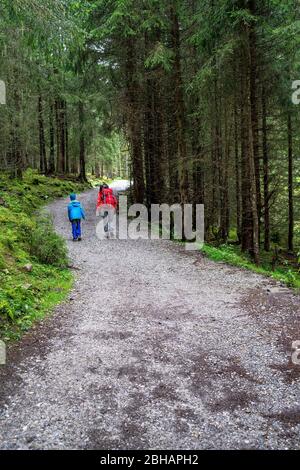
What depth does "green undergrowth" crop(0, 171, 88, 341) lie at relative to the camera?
6.82m

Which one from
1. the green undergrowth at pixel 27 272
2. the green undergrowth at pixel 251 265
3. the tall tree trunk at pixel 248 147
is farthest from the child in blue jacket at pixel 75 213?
the tall tree trunk at pixel 248 147

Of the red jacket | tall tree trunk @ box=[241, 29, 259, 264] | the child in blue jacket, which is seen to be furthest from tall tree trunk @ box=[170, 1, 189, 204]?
the child in blue jacket

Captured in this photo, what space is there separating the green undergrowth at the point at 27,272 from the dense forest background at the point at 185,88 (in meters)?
4.70

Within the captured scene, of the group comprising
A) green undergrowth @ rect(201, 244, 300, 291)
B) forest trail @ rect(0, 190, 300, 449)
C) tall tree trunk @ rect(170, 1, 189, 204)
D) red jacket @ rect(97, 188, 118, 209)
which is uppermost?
tall tree trunk @ rect(170, 1, 189, 204)

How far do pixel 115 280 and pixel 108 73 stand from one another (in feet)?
42.3

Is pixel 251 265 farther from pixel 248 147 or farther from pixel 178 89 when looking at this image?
pixel 178 89

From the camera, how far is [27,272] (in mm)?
9000

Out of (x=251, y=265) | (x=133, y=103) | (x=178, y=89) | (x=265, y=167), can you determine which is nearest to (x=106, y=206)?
(x=178, y=89)

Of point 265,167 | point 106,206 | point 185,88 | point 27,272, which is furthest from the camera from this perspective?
point 265,167

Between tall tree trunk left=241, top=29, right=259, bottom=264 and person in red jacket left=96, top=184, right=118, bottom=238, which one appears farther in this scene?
person in red jacket left=96, top=184, right=118, bottom=238

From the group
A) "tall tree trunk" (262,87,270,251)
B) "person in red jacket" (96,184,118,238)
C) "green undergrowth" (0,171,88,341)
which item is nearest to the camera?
"green undergrowth" (0,171,88,341)

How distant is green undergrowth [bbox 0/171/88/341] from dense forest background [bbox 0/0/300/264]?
15.4ft

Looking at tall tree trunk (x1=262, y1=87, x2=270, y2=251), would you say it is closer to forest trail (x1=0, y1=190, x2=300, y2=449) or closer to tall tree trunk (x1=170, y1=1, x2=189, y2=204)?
tall tree trunk (x1=170, y1=1, x2=189, y2=204)

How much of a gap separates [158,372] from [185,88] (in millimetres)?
12375
